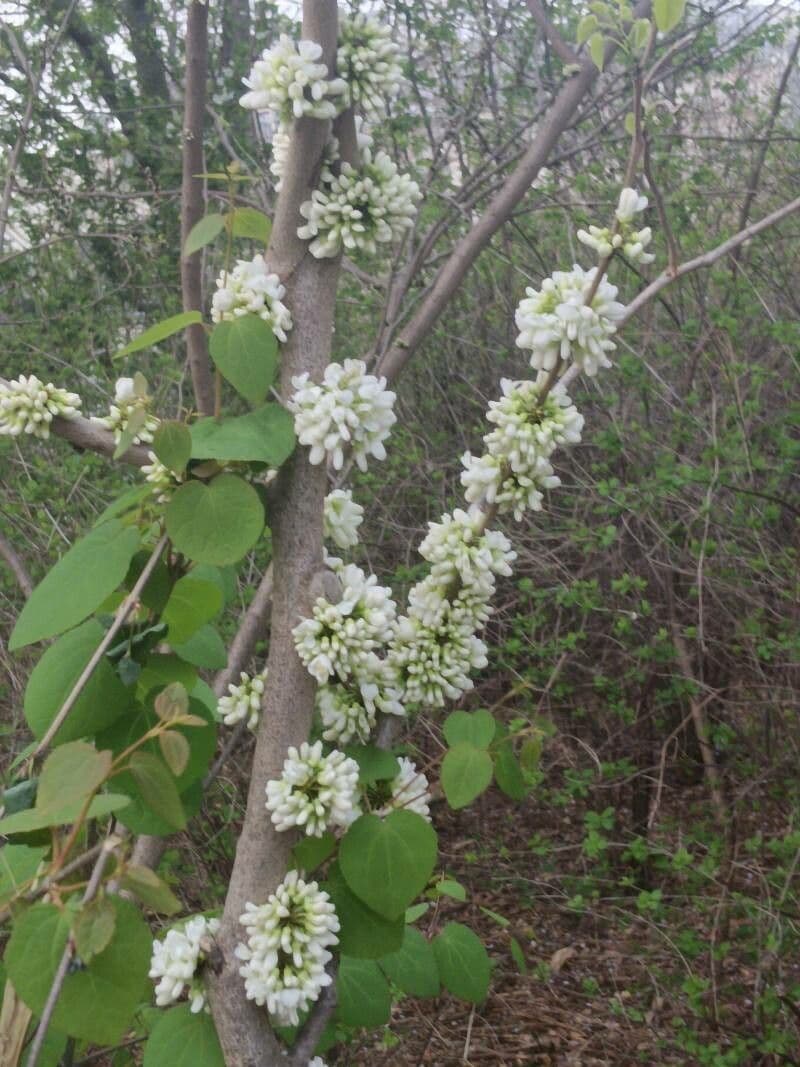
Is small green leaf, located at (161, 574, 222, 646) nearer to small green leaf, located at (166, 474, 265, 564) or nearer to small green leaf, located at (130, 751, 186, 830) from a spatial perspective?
small green leaf, located at (166, 474, 265, 564)

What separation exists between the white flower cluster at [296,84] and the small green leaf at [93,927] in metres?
0.85

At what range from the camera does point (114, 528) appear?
4.23 ft

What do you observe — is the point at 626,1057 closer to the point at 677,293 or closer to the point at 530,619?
the point at 530,619

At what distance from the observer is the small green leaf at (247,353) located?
3.98 feet

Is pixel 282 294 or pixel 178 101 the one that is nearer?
pixel 282 294

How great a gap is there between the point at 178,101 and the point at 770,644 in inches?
165

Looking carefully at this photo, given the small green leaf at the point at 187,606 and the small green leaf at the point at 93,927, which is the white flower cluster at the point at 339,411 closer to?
the small green leaf at the point at 187,606

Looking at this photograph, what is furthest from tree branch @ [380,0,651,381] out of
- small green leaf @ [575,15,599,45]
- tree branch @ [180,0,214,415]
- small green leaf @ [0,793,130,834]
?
small green leaf @ [0,793,130,834]

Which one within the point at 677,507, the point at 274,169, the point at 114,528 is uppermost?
the point at 274,169

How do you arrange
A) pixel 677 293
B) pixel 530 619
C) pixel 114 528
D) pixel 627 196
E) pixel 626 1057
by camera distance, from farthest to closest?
pixel 677 293 < pixel 530 619 < pixel 626 1057 < pixel 114 528 < pixel 627 196

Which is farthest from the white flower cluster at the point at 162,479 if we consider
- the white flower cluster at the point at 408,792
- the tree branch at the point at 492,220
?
the tree branch at the point at 492,220

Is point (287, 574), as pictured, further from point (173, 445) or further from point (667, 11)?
point (667, 11)

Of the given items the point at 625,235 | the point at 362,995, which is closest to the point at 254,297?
the point at 625,235

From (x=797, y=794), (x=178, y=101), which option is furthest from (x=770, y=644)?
(x=178, y=101)
